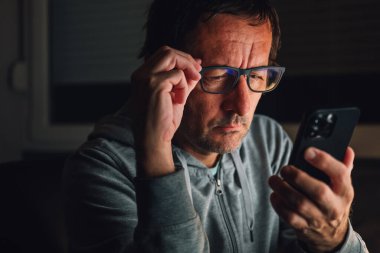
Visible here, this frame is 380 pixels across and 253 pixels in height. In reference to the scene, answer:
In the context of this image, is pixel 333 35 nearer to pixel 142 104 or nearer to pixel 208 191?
pixel 208 191

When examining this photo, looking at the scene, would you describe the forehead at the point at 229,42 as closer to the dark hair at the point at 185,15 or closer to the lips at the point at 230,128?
the dark hair at the point at 185,15

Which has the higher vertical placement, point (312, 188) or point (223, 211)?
point (312, 188)

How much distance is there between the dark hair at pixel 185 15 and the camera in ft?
3.84

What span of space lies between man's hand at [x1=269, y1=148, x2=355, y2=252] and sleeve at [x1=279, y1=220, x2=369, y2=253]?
9 centimetres

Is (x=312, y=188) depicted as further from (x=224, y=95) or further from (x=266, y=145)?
(x=266, y=145)

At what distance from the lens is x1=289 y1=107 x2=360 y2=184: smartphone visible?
88 centimetres

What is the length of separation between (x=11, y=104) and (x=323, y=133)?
1635mm

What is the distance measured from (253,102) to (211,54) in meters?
0.16

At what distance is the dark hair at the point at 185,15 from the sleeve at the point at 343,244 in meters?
0.53

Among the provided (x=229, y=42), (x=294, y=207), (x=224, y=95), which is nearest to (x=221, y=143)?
(x=224, y=95)

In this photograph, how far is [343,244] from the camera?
3.24ft

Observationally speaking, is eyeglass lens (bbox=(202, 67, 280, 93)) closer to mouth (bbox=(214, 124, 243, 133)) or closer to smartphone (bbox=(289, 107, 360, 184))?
mouth (bbox=(214, 124, 243, 133))

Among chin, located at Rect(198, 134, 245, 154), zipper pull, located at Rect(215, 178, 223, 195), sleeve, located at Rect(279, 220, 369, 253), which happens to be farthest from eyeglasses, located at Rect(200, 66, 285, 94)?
sleeve, located at Rect(279, 220, 369, 253)

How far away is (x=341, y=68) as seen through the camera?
1.67m
